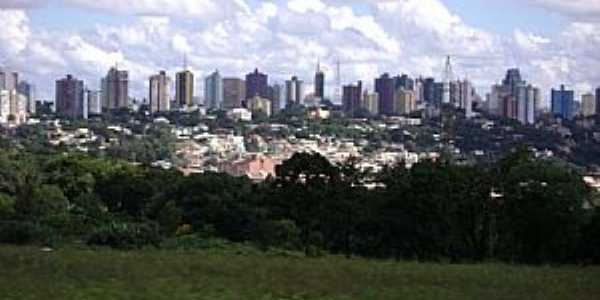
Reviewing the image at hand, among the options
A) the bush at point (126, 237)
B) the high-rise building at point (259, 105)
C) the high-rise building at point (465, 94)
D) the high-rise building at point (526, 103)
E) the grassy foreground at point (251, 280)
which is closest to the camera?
the grassy foreground at point (251, 280)

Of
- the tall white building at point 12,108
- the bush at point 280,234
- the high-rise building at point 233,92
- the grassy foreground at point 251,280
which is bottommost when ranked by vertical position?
the bush at point 280,234

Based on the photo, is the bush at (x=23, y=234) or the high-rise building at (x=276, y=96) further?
the high-rise building at (x=276, y=96)

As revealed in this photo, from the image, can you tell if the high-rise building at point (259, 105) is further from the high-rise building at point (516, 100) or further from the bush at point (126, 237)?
the bush at point (126, 237)

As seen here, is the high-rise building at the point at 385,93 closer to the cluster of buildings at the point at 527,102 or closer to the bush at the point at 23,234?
the cluster of buildings at the point at 527,102

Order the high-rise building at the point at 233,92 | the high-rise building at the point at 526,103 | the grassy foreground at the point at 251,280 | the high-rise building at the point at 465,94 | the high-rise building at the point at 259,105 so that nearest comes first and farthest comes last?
the grassy foreground at the point at 251,280 → the high-rise building at the point at 526,103 → the high-rise building at the point at 465,94 → the high-rise building at the point at 259,105 → the high-rise building at the point at 233,92

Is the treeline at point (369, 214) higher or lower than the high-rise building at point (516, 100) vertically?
lower

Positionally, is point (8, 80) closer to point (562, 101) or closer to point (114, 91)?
point (114, 91)

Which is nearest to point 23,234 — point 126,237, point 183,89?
point 126,237

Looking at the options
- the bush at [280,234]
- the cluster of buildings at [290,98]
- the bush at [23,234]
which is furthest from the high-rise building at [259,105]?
the bush at [23,234]
